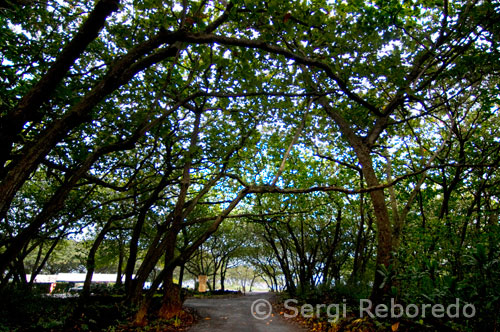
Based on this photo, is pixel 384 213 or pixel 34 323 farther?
pixel 34 323

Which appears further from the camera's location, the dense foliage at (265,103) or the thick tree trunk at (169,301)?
the thick tree trunk at (169,301)

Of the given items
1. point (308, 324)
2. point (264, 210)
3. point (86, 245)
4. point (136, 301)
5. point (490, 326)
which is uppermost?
point (264, 210)

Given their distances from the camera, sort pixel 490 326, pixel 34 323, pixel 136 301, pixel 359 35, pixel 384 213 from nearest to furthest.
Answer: pixel 490 326
pixel 359 35
pixel 384 213
pixel 34 323
pixel 136 301

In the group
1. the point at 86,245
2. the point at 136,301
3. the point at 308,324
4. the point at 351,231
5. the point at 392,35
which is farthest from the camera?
the point at 351,231

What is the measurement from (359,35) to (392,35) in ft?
2.20

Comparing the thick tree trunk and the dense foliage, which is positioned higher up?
the dense foliage

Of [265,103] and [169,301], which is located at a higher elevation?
[265,103]

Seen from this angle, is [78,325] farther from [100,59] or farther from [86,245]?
[86,245]

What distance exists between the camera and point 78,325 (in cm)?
730

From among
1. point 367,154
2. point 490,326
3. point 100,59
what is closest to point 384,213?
point 367,154

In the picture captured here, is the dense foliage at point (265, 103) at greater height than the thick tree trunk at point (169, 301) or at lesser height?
greater

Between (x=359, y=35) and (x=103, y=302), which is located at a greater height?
(x=359, y=35)

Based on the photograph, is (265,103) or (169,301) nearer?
(265,103)

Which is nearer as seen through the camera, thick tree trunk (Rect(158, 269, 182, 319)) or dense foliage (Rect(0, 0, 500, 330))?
dense foliage (Rect(0, 0, 500, 330))
